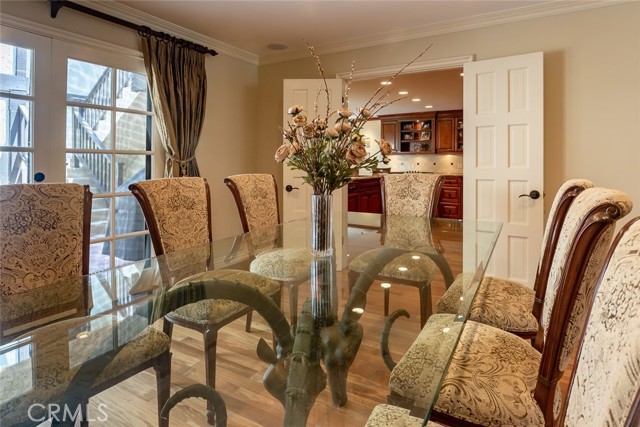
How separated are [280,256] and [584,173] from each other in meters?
2.67

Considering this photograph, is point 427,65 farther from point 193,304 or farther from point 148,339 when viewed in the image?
point 148,339

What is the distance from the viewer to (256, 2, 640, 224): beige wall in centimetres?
289

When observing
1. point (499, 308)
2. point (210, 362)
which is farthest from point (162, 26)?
point (499, 308)

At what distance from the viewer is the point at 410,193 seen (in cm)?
316

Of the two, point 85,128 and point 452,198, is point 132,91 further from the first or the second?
point 452,198

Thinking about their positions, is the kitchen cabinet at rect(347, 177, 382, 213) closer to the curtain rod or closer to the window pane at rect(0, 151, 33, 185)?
the curtain rod

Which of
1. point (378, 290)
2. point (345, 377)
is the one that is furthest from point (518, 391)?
point (378, 290)

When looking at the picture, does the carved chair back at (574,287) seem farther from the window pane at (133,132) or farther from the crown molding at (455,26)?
the window pane at (133,132)

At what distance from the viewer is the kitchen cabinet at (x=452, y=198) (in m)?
8.13

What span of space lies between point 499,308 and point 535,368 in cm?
50

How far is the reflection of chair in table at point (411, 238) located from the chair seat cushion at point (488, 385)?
0.98 feet

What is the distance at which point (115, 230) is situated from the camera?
3232 millimetres

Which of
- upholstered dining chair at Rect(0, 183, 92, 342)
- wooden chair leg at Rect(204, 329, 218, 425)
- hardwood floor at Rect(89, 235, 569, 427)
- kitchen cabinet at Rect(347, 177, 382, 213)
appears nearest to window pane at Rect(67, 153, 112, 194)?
upholstered dining chair at Rect(0, 183, 92, 342)

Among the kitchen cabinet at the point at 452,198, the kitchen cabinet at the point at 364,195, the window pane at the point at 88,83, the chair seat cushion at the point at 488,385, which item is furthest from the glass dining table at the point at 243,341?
the kitchen cabinet at the point at 452,198
